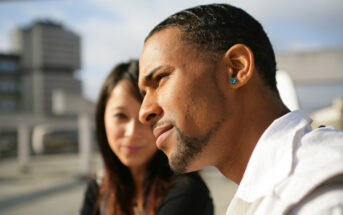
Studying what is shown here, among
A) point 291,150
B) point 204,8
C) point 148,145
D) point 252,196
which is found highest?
point 204,8

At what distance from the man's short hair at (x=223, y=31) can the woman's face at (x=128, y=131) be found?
2.99 ft

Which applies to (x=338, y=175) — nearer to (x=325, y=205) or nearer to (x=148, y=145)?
(x=325, y=205)

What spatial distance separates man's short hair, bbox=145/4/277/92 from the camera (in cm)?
97

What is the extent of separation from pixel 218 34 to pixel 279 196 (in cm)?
52

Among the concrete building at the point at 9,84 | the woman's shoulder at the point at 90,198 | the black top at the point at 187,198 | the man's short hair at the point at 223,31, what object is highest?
the man's short hair at the point at 223,31

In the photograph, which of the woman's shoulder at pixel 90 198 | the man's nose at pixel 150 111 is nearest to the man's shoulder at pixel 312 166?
the man's nose at pixel 150 111

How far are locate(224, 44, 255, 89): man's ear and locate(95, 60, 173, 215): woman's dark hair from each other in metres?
1.06

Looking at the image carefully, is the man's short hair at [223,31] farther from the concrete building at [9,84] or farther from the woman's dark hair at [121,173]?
the concrete building at [9,84]

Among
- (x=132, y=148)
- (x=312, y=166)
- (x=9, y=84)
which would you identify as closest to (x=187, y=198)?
(x=132, y=148)

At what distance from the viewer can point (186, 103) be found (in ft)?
3.09

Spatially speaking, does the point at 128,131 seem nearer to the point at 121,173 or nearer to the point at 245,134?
the point at 121,173

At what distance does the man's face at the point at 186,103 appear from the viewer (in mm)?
933

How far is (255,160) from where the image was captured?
2.70 ft

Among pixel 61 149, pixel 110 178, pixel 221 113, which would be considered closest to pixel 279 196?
pixel 221 113
